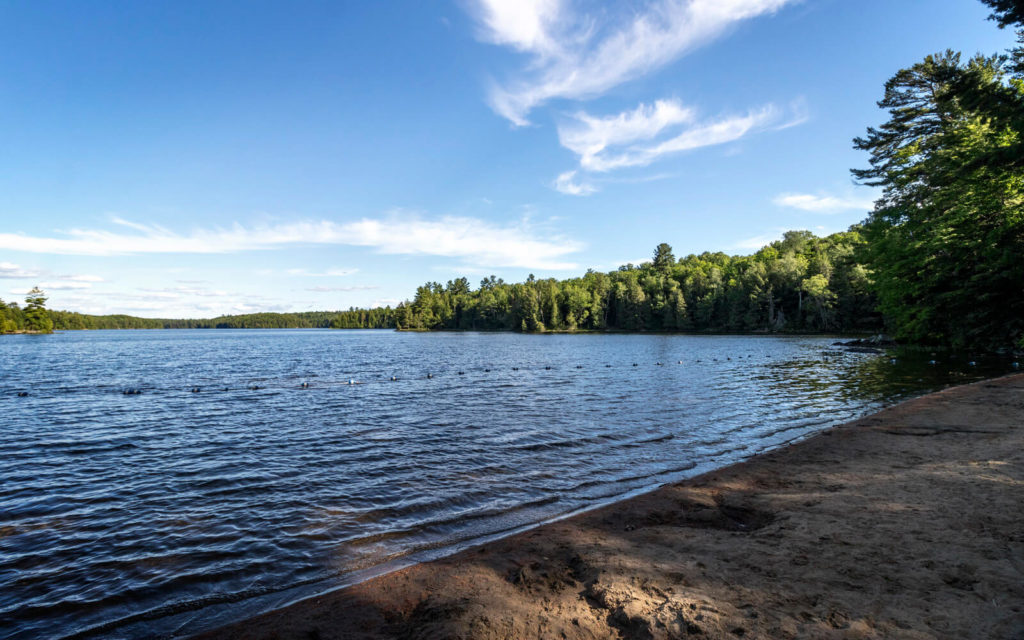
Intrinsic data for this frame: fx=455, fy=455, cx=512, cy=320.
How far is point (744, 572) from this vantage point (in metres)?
5.43

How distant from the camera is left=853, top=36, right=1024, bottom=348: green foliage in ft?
84.1

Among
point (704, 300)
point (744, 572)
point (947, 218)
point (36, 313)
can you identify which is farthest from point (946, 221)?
point (36, 313)

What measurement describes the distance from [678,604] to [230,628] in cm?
512

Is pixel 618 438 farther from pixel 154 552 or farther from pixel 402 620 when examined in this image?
A: pixel 154 552

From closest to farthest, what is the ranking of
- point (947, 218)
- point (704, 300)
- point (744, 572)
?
point (744, 572) < point (947, 218) < point (704, 300)

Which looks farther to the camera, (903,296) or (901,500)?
(903,296)

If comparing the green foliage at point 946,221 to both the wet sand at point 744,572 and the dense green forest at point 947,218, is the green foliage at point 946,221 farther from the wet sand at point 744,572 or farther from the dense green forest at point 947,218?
the wet sand at point 744,572

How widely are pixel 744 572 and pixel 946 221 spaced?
3562 cm

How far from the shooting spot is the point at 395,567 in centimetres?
711

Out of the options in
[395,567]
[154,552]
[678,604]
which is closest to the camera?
[678,604]

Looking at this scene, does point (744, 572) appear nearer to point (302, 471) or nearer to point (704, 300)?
point (302, 471)

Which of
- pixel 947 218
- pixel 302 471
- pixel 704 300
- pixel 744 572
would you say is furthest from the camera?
pixel 704 300

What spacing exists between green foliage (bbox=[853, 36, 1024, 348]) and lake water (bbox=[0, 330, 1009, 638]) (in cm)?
575

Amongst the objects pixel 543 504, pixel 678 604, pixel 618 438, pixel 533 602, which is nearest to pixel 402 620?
pixel 533 602
